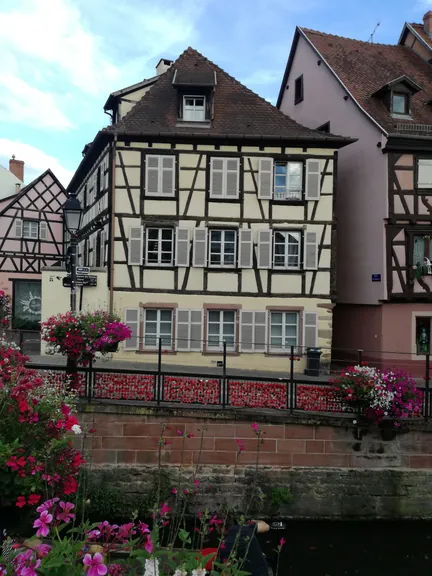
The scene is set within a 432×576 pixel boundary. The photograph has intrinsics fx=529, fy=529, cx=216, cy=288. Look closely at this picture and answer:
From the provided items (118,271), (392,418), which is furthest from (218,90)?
(392,418)

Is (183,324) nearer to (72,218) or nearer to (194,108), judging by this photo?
(194,108)

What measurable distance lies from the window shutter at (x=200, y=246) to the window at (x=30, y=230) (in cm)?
1376

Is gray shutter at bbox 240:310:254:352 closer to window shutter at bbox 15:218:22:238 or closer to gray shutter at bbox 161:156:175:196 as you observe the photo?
gray shutter at bbox 161:156:175:196

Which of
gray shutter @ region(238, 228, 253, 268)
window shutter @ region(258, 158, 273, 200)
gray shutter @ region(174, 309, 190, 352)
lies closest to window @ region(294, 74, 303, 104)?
window shutter @ region(258, 158, 273, 200)

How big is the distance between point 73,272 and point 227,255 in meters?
7.33

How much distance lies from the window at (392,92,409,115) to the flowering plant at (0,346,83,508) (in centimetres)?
1569

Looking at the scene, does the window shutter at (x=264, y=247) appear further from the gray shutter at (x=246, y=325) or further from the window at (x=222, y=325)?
the window at (x=222, y=325)

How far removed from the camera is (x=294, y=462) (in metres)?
9.90

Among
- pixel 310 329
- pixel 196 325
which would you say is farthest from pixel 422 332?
pixel 196 325

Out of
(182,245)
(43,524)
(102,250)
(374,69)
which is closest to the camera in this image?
(43,524)

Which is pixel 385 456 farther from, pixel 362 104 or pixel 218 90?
pixel 218 90

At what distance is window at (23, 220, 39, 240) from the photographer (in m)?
26.8

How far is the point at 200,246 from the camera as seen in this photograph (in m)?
16.1

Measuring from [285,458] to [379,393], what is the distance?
213cm
